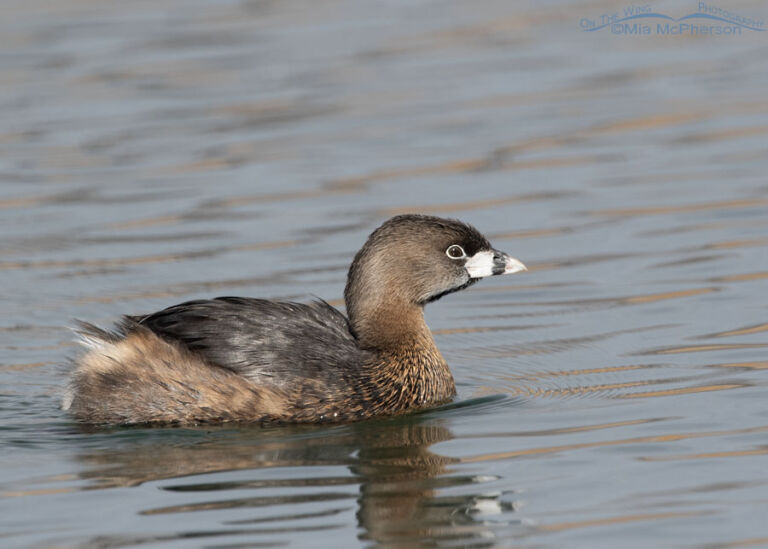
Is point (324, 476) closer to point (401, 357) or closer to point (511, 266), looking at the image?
point (401, 357)

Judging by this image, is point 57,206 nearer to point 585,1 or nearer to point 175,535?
point 175,535

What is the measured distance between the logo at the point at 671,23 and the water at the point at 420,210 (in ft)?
0.68

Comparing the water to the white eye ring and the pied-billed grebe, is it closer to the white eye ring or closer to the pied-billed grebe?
the pied-billed grebe

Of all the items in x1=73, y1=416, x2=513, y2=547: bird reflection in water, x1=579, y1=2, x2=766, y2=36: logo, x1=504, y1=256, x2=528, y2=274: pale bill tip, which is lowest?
x1=73, y1=416, x2=513, y2=547: bird reflection in water

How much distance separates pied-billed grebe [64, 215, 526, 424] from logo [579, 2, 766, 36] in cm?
999

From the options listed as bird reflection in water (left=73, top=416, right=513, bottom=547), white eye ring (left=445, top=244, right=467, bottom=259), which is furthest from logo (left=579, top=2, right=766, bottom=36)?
bird reflection in water (left=73, top=416, right=513, bottom=547)

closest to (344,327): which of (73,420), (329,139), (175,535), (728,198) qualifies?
(73,420)

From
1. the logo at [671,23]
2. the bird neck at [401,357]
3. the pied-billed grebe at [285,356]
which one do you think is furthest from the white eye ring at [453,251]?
the logo at [671,23]

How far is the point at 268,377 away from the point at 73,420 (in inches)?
46.1

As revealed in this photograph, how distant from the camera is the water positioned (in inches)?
305

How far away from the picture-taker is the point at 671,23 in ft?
63.3

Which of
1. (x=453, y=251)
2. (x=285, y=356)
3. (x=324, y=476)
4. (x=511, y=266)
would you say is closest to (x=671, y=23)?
(x=511, y=266)

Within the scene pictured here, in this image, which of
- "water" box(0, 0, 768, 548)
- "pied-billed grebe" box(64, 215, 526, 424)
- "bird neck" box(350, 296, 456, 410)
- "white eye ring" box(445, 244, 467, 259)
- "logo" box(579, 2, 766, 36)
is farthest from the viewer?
"logo" box(579, 2, 766, 36)

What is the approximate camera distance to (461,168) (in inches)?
586
